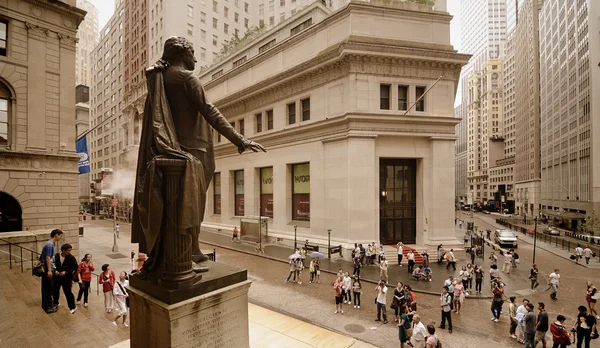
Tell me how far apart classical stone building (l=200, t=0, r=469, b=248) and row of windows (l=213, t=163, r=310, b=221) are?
17 centimetres

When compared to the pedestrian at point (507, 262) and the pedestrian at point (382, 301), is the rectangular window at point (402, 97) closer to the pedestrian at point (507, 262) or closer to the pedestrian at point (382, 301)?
the pedestrian at point (507, 262)

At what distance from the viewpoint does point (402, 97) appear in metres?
26.2

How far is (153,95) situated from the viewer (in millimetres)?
4672

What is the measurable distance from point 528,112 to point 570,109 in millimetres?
34578

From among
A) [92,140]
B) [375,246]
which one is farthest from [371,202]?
[92,140]

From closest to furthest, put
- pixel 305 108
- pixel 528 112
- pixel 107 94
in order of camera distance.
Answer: pixel 305 108
pixel 107 94
pixel 528 112

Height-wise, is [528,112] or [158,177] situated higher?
[528,112]

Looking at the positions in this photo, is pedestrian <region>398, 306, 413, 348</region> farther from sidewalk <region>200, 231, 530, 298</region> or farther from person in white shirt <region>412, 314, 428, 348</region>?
sidewalk <region>200, 231, 530, 298</region>

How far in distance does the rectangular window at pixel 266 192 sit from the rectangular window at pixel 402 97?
1404 cm

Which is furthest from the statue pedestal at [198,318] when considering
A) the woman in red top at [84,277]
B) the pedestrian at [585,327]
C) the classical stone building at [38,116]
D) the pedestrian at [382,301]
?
the classical stone building at [38,116]

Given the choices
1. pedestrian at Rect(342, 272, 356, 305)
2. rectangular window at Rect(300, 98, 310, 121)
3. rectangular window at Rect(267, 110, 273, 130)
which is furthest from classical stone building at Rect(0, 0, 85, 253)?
rectangular window at Rect(300, 98, 310, 121)

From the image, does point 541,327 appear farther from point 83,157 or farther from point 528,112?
point 528,112

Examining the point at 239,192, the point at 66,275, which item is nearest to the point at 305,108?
the point at 239,192

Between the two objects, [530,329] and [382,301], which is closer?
[530,329]
